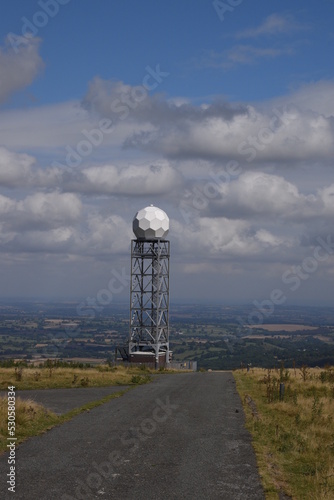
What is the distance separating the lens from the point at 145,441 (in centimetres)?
1343

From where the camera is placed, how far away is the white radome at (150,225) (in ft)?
171

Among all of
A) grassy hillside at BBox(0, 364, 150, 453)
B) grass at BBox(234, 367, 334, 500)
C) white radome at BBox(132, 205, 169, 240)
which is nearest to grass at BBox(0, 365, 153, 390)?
grassy hillside at BBox(0, 364, 150, 453)

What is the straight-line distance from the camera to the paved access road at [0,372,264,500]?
31.1 ft

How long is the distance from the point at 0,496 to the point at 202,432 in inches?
274

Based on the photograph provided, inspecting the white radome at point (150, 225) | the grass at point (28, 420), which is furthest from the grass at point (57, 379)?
the white radome at point (150, 225)

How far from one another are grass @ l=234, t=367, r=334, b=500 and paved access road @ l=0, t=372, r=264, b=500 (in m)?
0.38

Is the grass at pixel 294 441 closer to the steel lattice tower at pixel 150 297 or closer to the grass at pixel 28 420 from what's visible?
the grass at pixel 28 420

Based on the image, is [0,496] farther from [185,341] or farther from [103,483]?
[185,341]

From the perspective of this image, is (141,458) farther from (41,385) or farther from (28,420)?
(41,385)

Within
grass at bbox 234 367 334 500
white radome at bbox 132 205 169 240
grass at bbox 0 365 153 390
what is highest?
white radome at bbox 132 205 169 240

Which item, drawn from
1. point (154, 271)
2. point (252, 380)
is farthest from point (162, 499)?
point (154, 271)

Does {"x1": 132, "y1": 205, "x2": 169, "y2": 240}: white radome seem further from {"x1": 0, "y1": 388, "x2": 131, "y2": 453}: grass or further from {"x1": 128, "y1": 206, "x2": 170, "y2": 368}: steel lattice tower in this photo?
{"x1": 0, "y1": 388, "x2": 131, "y2": 453}: grass

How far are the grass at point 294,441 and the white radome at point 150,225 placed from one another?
29.5 metres

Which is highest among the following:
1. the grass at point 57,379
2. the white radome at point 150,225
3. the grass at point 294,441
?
the white radome at point 150,225
